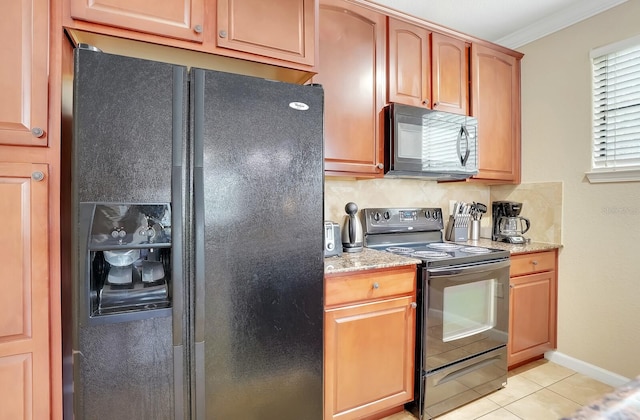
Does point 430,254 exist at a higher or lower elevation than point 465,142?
lower

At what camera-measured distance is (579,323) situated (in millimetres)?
2254

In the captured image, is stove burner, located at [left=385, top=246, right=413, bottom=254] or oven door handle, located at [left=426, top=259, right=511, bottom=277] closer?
oven door handle, located at [left=426, top=259, right=511, bottom=277]

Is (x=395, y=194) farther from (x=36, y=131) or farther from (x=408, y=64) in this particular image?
(x=36, y=131)

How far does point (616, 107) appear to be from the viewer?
2068mm

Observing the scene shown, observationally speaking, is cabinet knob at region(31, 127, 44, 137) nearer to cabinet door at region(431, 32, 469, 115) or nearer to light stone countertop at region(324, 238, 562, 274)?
light stone countertop at region(324, 238, 562, 274)

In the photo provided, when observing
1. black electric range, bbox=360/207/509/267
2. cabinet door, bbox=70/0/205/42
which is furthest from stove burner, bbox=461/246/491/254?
cabinet door, bbox=70/0/205/42

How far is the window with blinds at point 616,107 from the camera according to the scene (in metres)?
A: 1.98

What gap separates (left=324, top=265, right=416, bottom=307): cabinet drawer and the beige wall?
148cm

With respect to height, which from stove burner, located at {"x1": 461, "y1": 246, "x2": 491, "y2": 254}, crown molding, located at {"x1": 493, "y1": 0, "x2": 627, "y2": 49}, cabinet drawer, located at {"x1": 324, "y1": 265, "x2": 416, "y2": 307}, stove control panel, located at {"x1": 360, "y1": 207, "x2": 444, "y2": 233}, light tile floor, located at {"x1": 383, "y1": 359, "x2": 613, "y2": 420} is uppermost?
crown molding, located at {"x1": 493, "y1": 0, "x2": 627, "y2": 49}

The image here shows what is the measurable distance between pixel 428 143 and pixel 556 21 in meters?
1.44

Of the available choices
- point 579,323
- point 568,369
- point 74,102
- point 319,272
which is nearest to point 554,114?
point 579,323

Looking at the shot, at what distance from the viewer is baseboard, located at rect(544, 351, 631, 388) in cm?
205

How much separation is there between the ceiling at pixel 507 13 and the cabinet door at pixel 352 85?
0.21 meters

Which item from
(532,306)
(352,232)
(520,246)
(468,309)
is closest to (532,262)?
(520,246)
